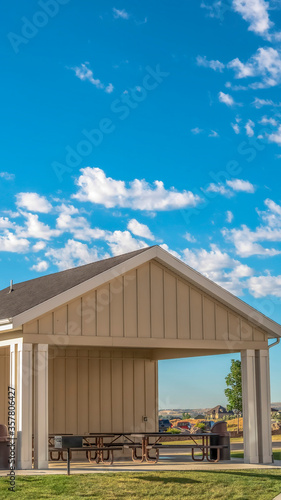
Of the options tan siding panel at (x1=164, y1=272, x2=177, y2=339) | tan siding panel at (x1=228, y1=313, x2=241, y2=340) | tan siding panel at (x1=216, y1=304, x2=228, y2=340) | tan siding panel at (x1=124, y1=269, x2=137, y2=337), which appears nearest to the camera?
tan siding panel at (x1=124, y1=269, x2=137, y2=337)

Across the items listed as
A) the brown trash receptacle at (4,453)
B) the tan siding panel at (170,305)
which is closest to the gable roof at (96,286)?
the tan siding panel at (170,305)

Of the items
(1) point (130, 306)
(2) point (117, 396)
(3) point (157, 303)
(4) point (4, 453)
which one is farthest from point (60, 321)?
(2) point (117, 396)

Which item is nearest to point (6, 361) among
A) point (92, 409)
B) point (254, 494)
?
point (92, 409)

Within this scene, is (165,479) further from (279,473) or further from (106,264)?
(106,264)

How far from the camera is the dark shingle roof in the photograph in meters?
18.0

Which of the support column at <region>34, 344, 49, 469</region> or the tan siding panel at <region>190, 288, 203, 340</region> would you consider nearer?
the support column at <region>34, 344, 49, 469</region>

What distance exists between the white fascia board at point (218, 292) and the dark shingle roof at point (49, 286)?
0.62m

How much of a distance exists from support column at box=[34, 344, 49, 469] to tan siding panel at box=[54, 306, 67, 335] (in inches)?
18.7

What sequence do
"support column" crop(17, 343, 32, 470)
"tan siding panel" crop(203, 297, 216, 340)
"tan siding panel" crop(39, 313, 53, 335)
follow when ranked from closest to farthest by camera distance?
"support column" crop(17, 343, 32, 470), "tan siding panel" crop(39, 313, 53, 335), "tan siding panel" crop(203, 297, 216, 340)

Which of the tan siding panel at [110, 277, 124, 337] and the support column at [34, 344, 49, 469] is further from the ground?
the tan siding panel at [110, 277, 124, 337]

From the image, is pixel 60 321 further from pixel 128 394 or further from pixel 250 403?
pixel 128 394

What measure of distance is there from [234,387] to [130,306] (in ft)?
90.1

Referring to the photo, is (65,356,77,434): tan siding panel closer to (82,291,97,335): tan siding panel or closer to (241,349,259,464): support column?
(82,291,97,335): tan siding panel

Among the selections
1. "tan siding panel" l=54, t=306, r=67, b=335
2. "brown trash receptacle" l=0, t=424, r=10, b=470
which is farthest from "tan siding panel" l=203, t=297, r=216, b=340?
"brown trash receptacle" l=0, t=424, r=10, b=470
